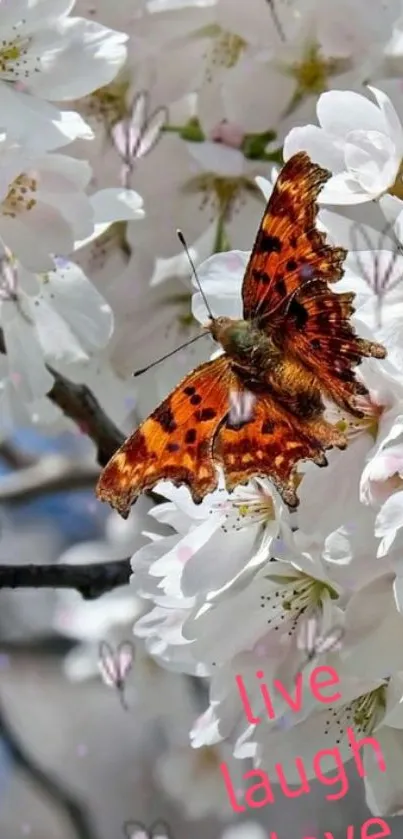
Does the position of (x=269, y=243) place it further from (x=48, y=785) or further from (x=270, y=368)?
(x=48, y=785)

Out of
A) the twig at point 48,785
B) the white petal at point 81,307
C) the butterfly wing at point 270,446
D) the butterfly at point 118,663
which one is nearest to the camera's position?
the butterfly wing at point 270,446

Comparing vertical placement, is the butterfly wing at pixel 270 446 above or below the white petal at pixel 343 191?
below

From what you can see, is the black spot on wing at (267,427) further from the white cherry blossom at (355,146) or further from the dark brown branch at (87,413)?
the dark brown branch at (87,413)

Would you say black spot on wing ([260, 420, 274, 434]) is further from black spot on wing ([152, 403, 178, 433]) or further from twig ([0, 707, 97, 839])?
twig ([0, 707, 97, 839])

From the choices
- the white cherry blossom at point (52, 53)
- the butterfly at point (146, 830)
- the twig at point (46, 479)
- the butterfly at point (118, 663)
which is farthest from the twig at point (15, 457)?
the white cherry blossom at point (52, 53)

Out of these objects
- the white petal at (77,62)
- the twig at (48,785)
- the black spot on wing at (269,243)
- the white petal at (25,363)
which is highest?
the white petal at (77,62)

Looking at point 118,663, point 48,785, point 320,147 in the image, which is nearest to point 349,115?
point 320,147

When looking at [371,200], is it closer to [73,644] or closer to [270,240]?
[270,240]
